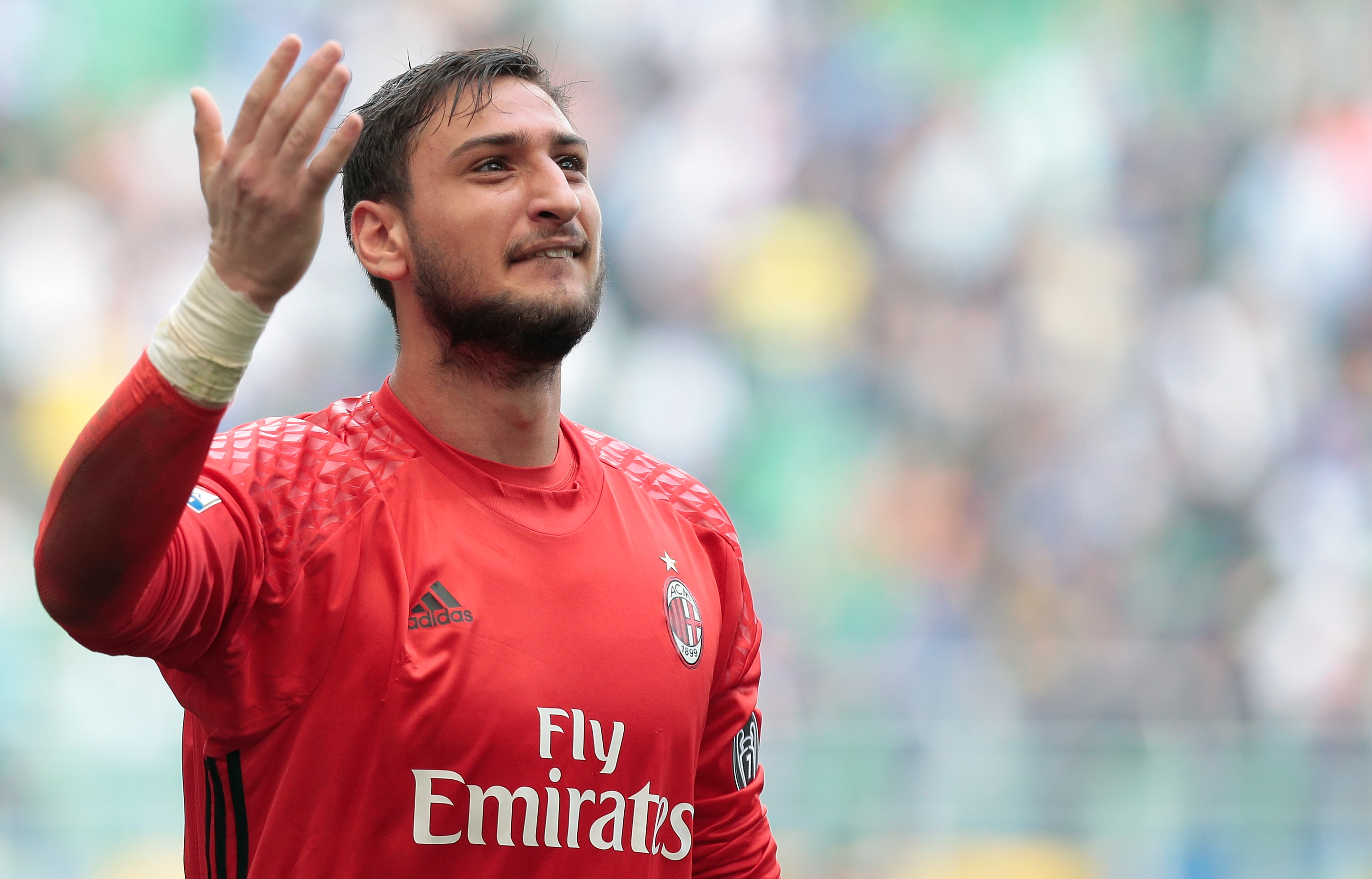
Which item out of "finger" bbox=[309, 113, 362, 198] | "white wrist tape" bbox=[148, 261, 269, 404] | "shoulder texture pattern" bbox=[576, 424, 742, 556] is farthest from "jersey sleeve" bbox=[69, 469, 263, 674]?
"shoulder texture pattern" bbox=[576, 424, 742, 556]

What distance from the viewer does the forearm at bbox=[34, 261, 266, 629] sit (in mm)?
1707

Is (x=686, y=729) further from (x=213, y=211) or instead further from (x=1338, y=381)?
(x=1338, y=381)

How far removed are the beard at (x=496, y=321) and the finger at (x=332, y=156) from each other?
593 mm

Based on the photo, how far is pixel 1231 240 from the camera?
27.8 feet

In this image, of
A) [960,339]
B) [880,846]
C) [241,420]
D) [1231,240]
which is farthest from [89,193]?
[1231,240]

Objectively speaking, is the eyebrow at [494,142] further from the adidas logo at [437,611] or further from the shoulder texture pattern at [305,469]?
the adidas logo at [437,611]

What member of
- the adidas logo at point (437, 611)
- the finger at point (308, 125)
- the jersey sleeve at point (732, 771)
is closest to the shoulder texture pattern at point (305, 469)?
the adidas logo at point (437, 611)

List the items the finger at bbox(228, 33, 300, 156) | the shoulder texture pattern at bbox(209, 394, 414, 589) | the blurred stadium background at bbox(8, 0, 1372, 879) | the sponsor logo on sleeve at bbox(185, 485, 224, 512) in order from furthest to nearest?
the blurred stadium background at bbox(8, 0, 1372, 879), the shoulder texture pattern at bbox(209, 394, 414, 589), the sponsor logo on sleeve at bbox(185, 485, 224, 512), the finger at bbox(228, 33, 300, 156)

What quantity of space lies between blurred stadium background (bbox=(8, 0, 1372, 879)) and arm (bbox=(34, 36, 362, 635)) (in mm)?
4828

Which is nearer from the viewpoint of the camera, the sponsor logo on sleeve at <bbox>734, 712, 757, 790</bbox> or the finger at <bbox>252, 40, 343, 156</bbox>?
the finger at <bbox>252, 40, 343, 156</bbox>

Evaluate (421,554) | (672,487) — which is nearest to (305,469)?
(421,554)

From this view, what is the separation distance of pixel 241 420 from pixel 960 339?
397cm

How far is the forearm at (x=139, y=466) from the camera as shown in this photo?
1.71 m

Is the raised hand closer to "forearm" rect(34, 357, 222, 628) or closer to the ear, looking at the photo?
"forearm" rect(34, 357, 222, 628)
